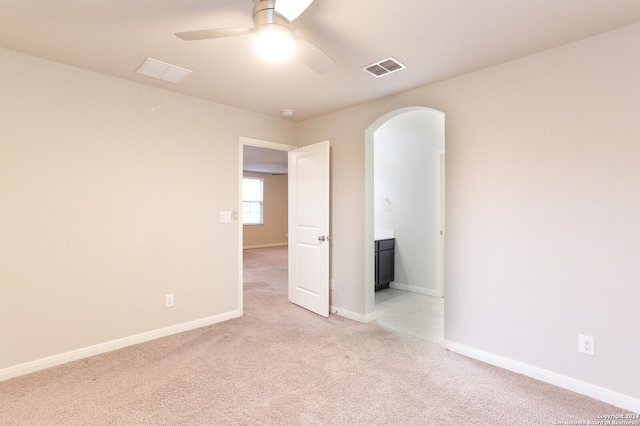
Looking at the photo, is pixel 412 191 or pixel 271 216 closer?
pixel 412 191

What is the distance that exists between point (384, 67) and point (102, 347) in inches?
135

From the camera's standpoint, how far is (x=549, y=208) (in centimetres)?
229

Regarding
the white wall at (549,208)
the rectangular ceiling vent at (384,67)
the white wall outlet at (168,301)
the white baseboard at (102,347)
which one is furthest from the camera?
the white wall outlet at (168,301)

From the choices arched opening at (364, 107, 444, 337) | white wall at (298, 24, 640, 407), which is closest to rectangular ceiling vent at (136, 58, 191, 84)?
white wall at (298, 24, 640, 407)

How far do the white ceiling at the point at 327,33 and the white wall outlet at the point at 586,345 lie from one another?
6.75 feet

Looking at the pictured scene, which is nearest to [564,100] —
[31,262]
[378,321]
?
[378,321]

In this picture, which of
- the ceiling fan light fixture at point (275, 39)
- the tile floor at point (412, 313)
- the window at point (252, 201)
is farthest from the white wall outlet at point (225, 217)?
the window at point (252, 201)

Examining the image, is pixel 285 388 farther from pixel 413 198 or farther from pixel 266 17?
pixel 413 198

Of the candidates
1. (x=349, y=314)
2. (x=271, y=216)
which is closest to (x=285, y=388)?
(x=349, y=314)

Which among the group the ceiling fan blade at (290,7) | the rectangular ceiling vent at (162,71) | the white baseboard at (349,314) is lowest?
the white baseboard at (349,314)

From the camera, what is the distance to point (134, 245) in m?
2.94

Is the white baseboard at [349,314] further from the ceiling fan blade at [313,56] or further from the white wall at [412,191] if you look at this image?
the ceiling fan blade at [313,56]

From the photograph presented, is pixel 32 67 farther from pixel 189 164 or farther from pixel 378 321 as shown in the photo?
pixel 378 321

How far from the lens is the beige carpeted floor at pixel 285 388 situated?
190 centimetres
